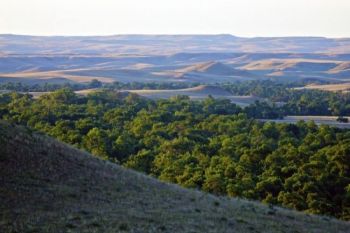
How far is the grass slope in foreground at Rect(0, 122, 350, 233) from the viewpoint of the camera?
16.9 meters

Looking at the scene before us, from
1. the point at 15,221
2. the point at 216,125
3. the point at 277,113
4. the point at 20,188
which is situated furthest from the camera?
the point at 277,113

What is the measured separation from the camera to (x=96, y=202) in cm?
2016

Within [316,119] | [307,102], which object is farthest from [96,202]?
[307,102]

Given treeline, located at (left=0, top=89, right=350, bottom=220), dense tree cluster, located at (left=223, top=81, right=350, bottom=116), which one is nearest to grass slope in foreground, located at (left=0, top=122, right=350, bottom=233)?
treeline, located at (left=0, top=89, right=350, bottom=220)

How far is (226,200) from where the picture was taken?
2525 cm

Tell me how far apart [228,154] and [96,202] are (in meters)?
31.3

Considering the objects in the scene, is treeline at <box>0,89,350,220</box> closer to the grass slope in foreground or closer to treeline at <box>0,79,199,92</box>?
the grass slope in foreground

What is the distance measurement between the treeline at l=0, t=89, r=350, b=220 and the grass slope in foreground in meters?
10.1

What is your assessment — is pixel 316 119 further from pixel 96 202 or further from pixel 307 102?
pixel 96 202

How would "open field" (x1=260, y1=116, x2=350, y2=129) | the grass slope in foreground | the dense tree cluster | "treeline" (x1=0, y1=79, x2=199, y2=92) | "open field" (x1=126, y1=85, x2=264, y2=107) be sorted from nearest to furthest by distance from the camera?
the grass slope in foreground → "open field" (x1=260, y1=116, x2=350, y2=129) → the dense tree cluster → "open field" (x1=126, y1=85, x2=264, y2=107) → "treeline" (x1=0, y1=79, x2=199, y2=92)

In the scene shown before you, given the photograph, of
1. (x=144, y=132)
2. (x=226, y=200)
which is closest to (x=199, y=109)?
(x=144, y=132)

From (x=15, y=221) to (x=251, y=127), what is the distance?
54150mm

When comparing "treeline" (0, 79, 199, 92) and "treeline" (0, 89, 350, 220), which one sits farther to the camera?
"treeline" (0, 79, 199, 92)

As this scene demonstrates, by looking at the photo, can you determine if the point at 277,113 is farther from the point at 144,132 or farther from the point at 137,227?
the point at 137,227
